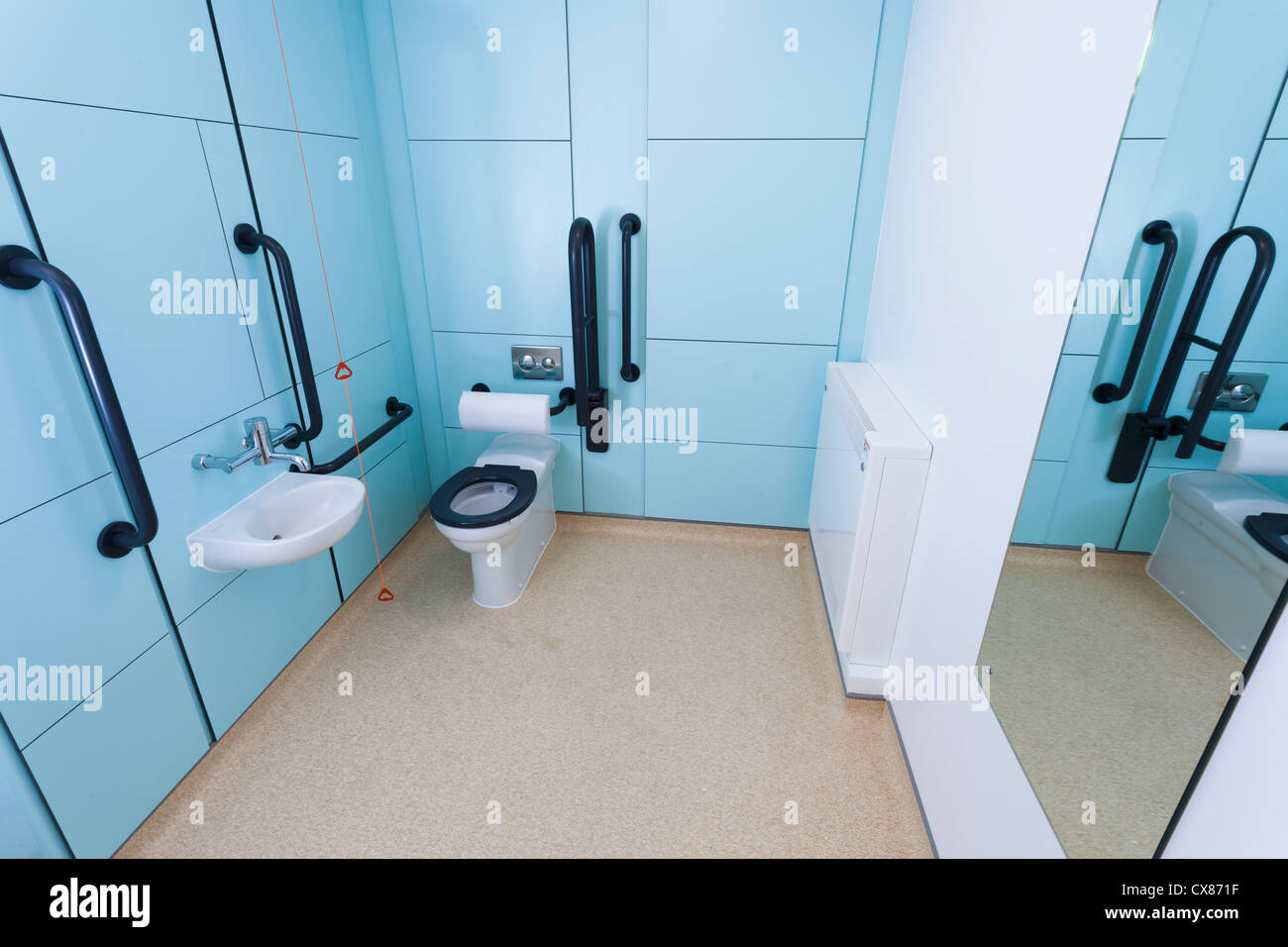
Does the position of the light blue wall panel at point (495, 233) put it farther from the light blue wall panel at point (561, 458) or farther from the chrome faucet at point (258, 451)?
the chrome faucet at point (258, 451)

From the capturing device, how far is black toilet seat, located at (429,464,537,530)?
7.11 ft

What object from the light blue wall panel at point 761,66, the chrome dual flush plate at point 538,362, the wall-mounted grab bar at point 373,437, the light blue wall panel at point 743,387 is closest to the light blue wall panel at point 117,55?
the wall-mounted grab bar at point 373,437

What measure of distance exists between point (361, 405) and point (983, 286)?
7.20 feet

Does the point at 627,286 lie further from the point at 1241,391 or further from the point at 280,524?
the point at 1241,391

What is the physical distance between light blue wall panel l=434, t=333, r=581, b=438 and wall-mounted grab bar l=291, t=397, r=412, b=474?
0.84 ft

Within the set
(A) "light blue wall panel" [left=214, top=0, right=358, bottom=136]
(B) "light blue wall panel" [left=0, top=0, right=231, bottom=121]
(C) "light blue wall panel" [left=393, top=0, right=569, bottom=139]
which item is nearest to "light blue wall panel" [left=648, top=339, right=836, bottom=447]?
(C) "light blue wall panel" [left=393, top=0, right=569, bottom=139]

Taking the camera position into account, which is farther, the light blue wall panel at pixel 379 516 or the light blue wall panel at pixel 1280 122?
the light blue wall panel at pixel 379 516

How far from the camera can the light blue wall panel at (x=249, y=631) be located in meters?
1.74

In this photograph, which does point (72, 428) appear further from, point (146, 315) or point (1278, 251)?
point (1278, 251)

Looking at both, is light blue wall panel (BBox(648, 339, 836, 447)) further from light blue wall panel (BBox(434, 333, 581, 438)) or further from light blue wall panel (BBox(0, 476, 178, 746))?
light blue wall panel (BBox(0, 476, 178, 746))

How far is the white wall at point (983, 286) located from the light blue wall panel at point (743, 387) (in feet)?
2.04

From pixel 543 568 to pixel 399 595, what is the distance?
0.60 m

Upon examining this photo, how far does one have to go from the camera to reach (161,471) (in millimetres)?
1571

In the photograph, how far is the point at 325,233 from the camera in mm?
2199
